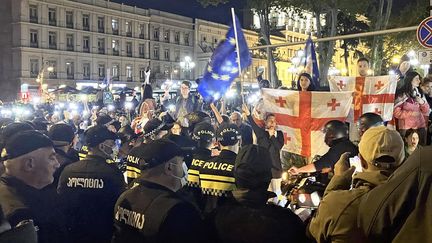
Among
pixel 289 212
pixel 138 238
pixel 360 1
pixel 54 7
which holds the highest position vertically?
pixel 54 7

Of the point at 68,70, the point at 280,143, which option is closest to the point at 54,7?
the point at 68,70

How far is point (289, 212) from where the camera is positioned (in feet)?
11.7

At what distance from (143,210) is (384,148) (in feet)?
5.75

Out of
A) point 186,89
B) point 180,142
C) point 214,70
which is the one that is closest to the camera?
point 180,142

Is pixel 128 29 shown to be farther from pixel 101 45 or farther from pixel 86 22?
pixel 86 22

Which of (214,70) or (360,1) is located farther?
(360,1)

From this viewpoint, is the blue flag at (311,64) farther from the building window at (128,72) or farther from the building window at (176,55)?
the building window at (176,55)

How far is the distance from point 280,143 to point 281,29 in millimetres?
76370

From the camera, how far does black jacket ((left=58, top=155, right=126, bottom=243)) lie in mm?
4851

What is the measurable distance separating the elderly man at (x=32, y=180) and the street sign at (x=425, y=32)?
297 inches

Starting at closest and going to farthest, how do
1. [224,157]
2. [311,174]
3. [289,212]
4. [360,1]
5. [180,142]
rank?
[289,212], [224,157], [311,174], [180,142], [360,1]

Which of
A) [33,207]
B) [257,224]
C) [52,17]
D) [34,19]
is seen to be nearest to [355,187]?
[257,224]

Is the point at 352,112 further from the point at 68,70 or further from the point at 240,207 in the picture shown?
the point at 68,70

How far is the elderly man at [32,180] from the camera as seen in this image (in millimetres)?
3910
